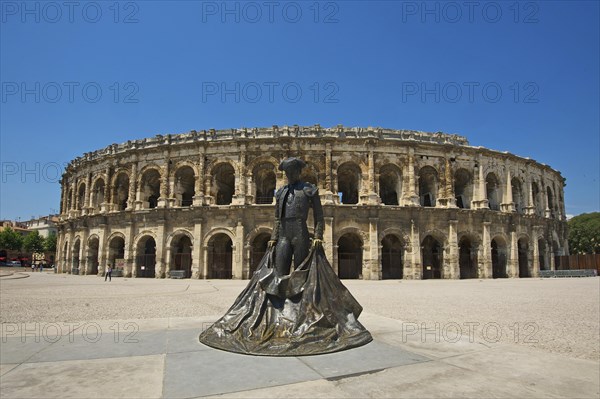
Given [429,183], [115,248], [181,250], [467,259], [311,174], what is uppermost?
[311,174]

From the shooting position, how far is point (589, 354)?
4.70 metres

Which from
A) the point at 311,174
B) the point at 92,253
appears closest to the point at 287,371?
the point at 311,174

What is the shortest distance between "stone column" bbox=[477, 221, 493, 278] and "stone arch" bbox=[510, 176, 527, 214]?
506 centimetres

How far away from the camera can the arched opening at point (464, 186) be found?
24.5 meters

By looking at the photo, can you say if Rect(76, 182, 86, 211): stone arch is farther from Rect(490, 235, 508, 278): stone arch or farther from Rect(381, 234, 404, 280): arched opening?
Rect(490, 235, 508, 278): stone arch

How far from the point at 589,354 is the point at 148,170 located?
970 inches

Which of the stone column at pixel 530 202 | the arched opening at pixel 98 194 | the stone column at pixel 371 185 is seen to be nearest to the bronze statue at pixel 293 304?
the stone column at pixel 371 185

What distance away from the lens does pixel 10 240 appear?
48594 mm

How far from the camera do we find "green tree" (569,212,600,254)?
4555 centimetres

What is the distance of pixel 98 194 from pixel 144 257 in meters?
7.36

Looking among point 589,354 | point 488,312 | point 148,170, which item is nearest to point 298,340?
point 589,354

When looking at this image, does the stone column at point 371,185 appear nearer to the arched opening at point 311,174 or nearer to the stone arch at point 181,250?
the arched opening at point 311,174

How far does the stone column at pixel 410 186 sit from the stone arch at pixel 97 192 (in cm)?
2145

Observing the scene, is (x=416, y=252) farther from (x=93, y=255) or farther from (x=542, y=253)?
(x=93, y=255)
